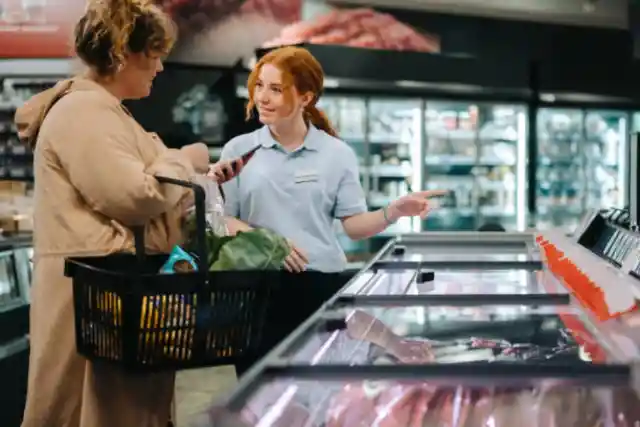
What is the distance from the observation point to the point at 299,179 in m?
3.11

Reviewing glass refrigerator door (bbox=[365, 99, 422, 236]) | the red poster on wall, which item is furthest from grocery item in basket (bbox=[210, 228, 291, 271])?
glass refrigerator door (bbox=[365, 99, 422, 236])

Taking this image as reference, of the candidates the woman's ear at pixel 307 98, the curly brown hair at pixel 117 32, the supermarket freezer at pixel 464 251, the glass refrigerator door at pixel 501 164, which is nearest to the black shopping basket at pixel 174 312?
the curly brown hair at pixel 117 32

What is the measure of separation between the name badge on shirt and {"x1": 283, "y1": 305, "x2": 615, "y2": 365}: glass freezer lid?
4.17 ft

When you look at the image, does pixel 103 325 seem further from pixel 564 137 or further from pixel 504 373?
pixel 564 137

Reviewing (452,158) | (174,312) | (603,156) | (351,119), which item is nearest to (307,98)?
(174,312)

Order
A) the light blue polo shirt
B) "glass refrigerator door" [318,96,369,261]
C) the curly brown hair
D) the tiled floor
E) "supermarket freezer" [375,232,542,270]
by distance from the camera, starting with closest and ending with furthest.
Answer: the curly brown hair → "supermarket freezer" [375,232,542,270] → the light blue polo shirt → the tiled floor → "glass refrigerator door" [318,96,369,261]

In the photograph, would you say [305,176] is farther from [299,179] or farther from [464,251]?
[464,251]

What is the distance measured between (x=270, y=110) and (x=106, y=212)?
1374 mm

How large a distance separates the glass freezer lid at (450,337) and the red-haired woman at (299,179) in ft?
3.53

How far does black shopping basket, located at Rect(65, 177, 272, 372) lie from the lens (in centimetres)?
179

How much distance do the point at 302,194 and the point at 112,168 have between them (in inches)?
49.2

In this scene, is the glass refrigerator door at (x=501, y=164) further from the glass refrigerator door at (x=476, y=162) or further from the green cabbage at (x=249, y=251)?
the green cabbage at (x=249, y=251)

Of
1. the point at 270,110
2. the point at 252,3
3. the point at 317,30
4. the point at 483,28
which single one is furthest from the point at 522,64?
the point at 270,110

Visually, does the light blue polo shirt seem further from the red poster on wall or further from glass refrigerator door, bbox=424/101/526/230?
glass refrigerator door, bbox=424/101/526/230
